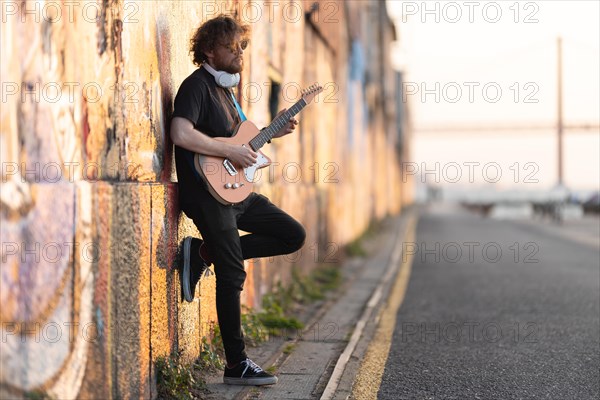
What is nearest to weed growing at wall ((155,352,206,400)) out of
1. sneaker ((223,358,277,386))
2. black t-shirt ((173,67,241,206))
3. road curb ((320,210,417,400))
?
sneaker ((223,358,277,386))

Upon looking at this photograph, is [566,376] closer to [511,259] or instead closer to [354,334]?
[354,334]

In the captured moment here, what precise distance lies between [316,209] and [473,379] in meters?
6.13

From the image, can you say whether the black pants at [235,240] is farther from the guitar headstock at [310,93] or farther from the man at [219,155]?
the guitar headstock at [310,93]

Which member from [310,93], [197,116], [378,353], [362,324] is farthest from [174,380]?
[362,324]

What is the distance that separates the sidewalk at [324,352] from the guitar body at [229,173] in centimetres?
103

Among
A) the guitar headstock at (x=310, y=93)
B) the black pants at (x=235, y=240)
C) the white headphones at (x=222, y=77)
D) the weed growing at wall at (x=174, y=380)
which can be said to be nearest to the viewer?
the weed growing at wall at (x=174, y=380)

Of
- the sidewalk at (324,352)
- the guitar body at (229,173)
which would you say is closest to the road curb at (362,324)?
the sidewalk at (324,352)

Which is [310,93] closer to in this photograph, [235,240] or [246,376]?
[235,240]

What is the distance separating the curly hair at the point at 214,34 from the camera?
4.30 metres

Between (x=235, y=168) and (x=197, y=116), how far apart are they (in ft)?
1.14

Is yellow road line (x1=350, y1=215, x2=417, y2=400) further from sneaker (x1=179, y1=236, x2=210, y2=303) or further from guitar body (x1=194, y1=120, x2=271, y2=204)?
guitar body (x1=194, y1=120, x2=271, y2=204)

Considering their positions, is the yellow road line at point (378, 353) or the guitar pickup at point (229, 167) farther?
the yellow road line at point (378, 353)

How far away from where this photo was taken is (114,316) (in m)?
3.46

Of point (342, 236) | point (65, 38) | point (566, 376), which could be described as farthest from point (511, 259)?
point (65, 38)
